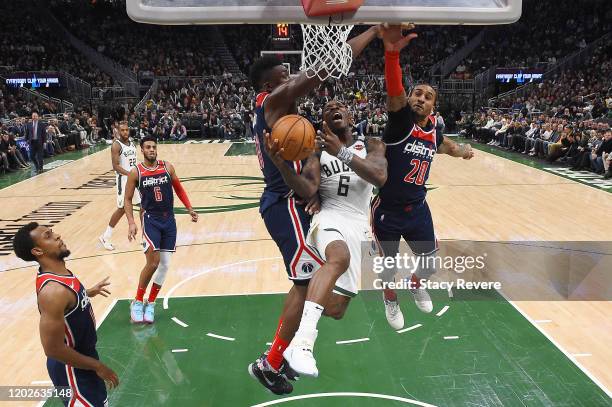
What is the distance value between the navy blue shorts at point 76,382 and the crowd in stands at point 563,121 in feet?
45.3

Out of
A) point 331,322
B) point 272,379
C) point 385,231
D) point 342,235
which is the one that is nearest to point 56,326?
point 272,379

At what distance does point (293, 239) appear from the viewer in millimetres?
3840

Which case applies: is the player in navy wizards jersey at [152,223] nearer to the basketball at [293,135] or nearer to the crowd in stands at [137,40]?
the basketball at [293,135]

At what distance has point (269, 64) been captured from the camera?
362 centimetres

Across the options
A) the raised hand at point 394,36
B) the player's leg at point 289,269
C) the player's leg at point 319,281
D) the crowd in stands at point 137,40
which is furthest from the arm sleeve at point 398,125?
the crowd in stands at point 137,40

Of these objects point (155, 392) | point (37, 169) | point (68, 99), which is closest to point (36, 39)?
point (68, 99)

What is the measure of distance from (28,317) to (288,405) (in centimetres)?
346

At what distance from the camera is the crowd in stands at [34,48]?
29.5 meters

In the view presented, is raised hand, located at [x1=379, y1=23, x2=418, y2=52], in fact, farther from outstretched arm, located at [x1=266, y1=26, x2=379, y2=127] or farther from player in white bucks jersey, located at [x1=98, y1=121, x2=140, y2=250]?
player in white bucks jersey, located at [x1=98, y1=121, x2=140, y2=250]

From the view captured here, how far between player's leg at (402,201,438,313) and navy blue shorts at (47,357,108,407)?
98.8 inches

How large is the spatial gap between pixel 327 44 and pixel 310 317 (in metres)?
1.57

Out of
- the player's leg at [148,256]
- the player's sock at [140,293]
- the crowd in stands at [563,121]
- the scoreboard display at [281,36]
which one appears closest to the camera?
the player's leg at [148,256]

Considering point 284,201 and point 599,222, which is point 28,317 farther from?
point 599,222

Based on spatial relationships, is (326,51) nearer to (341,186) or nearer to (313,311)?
(341,186)
